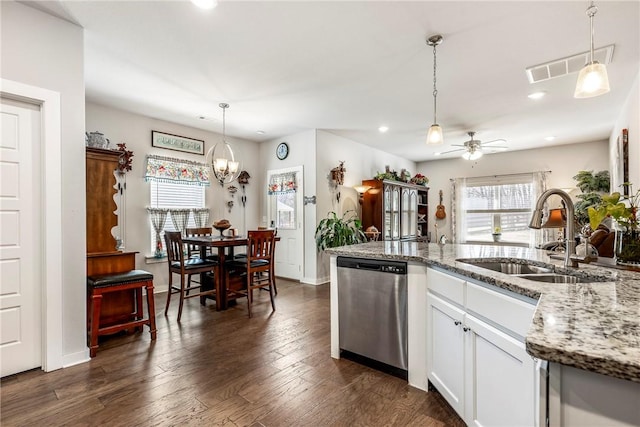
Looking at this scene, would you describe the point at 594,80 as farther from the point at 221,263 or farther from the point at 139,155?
the point at 139,155

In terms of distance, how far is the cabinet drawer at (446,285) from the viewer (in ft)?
5.37

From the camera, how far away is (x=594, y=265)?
5.32ft

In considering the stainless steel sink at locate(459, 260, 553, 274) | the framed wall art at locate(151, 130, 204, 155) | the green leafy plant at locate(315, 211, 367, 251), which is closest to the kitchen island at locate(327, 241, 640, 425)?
the stainless steel sink at locate(459, 260, 553, 274)

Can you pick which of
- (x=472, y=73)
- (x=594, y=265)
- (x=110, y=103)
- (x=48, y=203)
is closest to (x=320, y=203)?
(x=472, y=73)

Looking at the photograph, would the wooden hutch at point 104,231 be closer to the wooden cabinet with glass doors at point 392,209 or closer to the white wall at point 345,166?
the white wall at point 345,166

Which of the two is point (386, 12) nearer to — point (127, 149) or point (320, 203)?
point (320, 203)

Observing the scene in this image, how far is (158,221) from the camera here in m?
4.61

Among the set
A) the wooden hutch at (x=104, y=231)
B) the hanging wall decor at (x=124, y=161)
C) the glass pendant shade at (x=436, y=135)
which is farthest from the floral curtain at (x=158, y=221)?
the glass pendant shade at (x=436, y=135)

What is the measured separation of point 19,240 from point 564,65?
4780mm

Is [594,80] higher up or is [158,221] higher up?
[594,80]

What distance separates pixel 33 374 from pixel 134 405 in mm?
978

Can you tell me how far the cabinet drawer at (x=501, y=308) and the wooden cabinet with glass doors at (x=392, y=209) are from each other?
4.24 metres

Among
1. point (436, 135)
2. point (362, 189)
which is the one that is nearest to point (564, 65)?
point (436, 135)

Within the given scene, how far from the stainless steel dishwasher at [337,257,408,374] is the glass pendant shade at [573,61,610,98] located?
4.53ft
